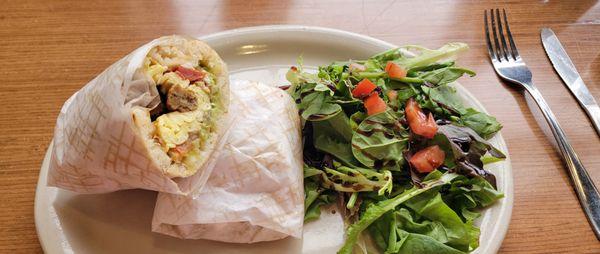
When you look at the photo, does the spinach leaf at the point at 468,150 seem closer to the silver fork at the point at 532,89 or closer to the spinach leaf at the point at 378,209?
the spinach leaf at the point at 378,209

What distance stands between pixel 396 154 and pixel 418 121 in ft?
0.48

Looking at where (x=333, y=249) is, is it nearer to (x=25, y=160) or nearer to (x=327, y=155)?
(x=327, y=155)

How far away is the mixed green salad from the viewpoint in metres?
1.35

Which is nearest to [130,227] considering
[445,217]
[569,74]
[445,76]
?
[445,217]

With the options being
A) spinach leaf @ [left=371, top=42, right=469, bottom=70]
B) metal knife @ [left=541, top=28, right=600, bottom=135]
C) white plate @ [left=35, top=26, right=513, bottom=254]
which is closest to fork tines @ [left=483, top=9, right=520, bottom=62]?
metal knife @ [left=541, top=28, right=600, bottom=135]

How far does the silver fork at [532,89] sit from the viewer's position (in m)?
1.53

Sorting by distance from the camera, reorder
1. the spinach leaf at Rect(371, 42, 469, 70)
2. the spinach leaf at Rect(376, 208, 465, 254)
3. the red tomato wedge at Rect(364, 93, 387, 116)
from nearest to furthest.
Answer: the spinach leaf at Rect(376, 208, 465, 254)
the red tomato wedge at Rect(364, 93, 387, 116)
the spinach leaf at Rect(371, 42, 469, 70)

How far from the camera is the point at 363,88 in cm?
157

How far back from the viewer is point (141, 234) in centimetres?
138

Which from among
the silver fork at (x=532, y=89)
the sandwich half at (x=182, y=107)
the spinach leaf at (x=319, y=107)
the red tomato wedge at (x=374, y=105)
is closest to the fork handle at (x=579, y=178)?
the silver fork at (x=532, y=89)

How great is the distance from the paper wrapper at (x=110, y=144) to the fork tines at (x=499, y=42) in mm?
1294

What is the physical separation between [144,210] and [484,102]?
1.31 meters

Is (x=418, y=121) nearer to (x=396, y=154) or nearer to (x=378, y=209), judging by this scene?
(x=396, y=154)

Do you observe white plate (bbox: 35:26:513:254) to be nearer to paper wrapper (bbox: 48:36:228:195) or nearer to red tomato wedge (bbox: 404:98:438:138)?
paper wrapper (bbox: 48:36:228:195)
